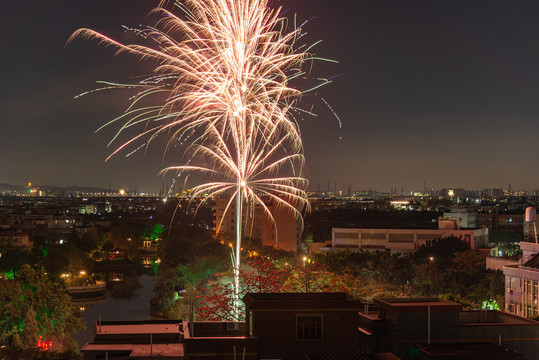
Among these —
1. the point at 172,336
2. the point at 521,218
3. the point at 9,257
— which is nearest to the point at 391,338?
the point at 172,336

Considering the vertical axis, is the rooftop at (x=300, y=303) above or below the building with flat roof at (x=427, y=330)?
above

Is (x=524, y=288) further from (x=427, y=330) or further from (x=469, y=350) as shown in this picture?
(x=469, y=350)

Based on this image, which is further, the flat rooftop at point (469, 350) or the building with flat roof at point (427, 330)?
the building with flat roof at point (427, 330)

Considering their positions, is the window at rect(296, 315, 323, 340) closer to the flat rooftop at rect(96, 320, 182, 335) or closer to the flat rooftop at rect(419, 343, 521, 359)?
the flat rooftop at rect(419, 343, 521, 359)

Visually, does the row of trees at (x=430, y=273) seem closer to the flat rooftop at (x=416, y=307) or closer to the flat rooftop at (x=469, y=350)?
the flat rooftop at (x=416, y=307)

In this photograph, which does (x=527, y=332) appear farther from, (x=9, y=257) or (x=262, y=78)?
(x=9, y=257)

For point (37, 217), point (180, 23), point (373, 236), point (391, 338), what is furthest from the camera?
point (37, 217)

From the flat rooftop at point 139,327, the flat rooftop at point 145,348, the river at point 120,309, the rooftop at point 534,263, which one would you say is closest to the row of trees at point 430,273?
the rooftop at point 534,263

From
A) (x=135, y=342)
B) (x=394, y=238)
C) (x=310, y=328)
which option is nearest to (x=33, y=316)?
(x=135, y=342)

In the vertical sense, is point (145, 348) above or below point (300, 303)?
below
